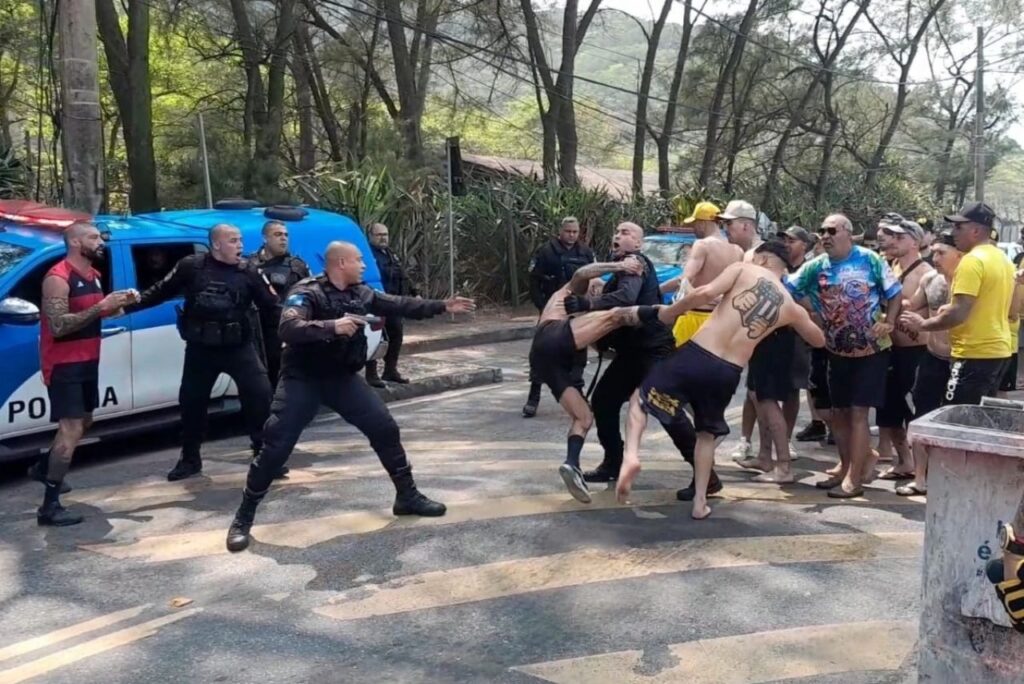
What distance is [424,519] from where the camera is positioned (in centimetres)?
574

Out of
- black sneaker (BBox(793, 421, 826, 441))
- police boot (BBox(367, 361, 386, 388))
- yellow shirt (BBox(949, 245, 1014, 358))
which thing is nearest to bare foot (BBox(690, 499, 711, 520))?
yellow shirt (BBox(949, 245, 1014, 358))

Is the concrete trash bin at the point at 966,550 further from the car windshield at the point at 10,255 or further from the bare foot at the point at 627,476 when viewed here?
the car windshield at the point at 10,255

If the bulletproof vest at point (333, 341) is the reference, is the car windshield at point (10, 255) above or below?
above

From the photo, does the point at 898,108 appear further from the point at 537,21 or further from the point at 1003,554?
the point at 1003,554

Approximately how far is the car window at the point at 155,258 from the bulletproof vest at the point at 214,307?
93 centimetres

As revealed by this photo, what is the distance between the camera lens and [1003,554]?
288 centimetres

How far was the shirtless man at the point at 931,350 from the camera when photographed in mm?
6328

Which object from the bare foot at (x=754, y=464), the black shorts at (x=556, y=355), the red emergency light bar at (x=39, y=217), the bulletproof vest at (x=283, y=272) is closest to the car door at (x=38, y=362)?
the red emergency light bar at (x=39, y=217)

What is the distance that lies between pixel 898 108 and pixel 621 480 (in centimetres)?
3705

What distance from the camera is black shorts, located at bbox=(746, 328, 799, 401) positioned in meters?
6.79

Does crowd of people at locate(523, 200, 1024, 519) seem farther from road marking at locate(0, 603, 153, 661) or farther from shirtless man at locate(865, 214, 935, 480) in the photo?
road marking at locate(0, 603, 153, 661)

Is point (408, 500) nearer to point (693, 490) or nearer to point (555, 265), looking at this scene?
point (693, 490)

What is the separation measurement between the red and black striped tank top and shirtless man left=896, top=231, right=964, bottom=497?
16.2ft

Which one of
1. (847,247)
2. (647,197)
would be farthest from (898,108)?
(847,247)
